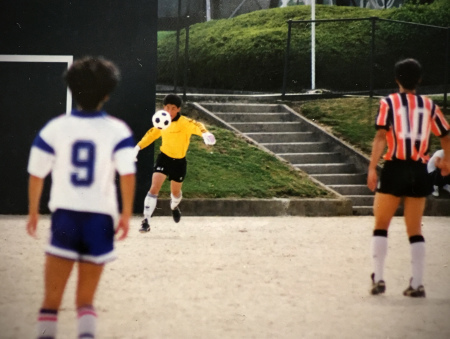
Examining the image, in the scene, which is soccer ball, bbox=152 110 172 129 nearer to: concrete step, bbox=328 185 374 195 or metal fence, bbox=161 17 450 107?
concrete step, bbox=328 185 374 195

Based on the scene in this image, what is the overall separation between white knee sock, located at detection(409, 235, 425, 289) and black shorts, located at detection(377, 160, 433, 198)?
1.20 feet

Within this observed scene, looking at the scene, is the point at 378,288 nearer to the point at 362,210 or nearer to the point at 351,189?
the point at 362,210

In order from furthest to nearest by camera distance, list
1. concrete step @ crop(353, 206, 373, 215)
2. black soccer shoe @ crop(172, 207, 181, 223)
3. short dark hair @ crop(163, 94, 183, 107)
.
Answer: concrete step @ crop(353, 206, 373, 215) → black soccer shoe @ crop(172, 207, 181, 223) → short dark hair @ crop(163, 94, 183, 107)

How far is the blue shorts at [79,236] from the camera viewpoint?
442 centimetres

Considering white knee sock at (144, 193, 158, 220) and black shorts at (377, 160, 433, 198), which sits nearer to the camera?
black shorts at (377, 160, 433, 198)

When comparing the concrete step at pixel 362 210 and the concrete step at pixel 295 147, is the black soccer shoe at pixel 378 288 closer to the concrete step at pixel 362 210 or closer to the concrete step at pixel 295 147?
the concrete step at pixel 362 210

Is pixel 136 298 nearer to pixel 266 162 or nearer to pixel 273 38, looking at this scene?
pixel 266 162

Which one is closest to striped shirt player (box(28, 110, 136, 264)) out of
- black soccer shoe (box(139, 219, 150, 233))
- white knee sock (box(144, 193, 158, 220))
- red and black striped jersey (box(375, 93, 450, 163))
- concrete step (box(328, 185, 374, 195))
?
red and black striped jersey (box(375, 93, 450, 163))

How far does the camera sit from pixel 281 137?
1666cm

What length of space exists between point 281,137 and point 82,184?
12.4m

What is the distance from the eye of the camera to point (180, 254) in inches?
361

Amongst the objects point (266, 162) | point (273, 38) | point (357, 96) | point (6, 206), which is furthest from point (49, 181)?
point (273, 38)

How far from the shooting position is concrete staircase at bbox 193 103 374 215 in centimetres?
1520

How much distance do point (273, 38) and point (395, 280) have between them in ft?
48.4
